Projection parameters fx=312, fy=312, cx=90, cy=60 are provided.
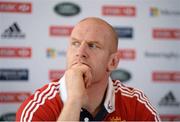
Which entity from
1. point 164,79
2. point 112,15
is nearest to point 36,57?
point 112,15

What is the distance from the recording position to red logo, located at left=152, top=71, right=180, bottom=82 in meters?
2.76

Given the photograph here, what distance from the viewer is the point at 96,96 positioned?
137 cm

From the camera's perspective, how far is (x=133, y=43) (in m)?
2.73

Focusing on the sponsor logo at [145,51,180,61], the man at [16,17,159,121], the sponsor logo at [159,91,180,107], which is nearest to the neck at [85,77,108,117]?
the man at [16,17,159,121]

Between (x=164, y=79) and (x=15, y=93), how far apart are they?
131 cm

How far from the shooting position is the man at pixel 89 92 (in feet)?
3.92

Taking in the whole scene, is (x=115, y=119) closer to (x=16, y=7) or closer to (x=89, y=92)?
(x=89, y=92)

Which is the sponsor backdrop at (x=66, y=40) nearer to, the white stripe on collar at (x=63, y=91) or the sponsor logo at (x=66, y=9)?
the sponsor logo at (x=66, y=9)

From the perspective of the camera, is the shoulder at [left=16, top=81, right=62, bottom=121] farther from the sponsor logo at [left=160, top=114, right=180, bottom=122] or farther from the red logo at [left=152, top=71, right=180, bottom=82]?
the sponsor logo at [left=160, top=114, right=180, bottom=122]

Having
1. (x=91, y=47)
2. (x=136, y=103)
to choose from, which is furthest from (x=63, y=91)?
(x=136, y=103)

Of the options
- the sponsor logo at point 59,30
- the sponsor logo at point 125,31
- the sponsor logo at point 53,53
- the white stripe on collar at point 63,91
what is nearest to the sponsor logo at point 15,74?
the sponsor logo at point 53,53

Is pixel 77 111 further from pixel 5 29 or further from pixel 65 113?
pixel 5 29

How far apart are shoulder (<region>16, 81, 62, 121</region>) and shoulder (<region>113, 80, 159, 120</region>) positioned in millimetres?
302

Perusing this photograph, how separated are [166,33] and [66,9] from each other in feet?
2.98
